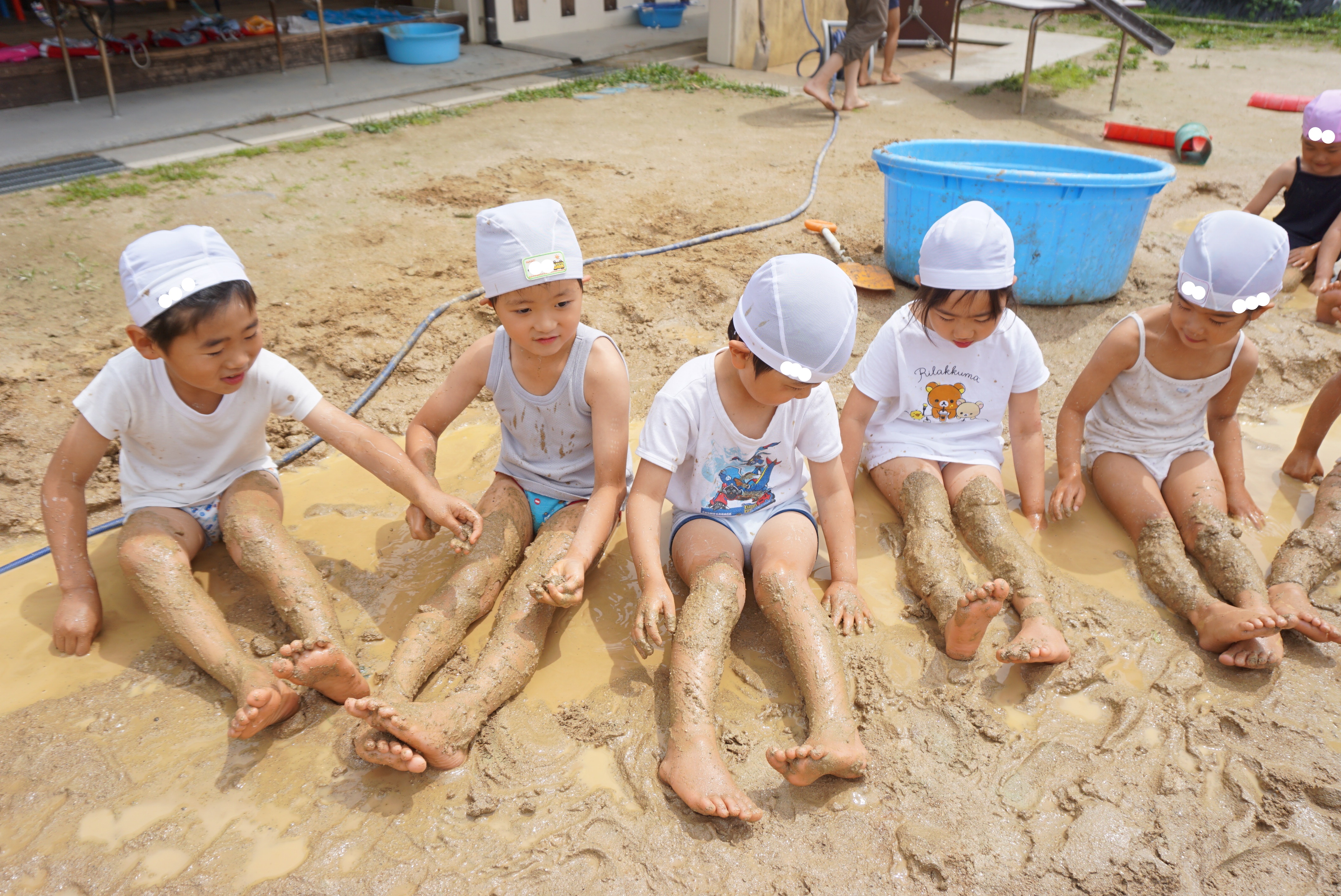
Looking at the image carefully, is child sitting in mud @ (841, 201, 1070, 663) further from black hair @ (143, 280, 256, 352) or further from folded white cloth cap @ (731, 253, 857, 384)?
black hair @ (143, 280, 256, 352)

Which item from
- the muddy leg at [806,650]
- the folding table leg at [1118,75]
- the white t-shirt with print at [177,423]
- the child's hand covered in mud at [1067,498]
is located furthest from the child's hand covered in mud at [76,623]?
the folding table leg at [1118,75]

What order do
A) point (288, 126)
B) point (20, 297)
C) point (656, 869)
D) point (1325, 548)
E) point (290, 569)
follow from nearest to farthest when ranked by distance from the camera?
point (656, 869), point (290, 569), point (1325, 548), point (20, 297), point (288, 126)

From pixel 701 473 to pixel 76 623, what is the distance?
1753 millimetres

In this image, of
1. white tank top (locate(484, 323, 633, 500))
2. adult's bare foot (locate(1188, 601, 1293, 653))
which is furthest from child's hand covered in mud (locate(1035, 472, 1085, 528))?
white tank top (locate(484, 323, 633, 500))

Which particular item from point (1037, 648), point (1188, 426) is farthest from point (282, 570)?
point (1188, 426)

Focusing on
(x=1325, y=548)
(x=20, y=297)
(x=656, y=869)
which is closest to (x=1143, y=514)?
(x=1325, y=548)

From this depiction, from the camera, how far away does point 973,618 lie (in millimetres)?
2277

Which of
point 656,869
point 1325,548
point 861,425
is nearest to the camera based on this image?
point 656,869

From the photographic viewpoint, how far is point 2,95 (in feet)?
21.5

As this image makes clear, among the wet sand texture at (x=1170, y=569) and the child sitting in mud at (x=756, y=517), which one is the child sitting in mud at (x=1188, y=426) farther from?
the child sitting in mud at (x=756, y=517)

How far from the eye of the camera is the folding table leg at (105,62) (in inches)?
241

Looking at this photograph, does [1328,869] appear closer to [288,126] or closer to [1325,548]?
[1325,548]

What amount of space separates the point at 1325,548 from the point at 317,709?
2993 mm

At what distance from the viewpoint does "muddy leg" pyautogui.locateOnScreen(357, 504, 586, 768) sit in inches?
78.4
